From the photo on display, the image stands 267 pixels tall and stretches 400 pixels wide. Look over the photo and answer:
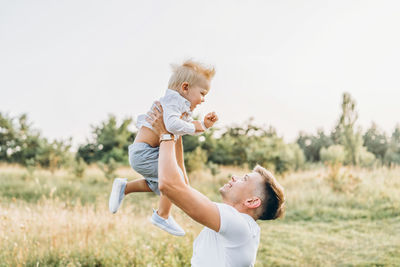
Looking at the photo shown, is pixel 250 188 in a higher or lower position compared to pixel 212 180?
higher

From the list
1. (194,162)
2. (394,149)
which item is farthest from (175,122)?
(394,149)

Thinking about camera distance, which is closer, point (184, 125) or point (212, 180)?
point (184, 125)

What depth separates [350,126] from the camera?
66.7ft

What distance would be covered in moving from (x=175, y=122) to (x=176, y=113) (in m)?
0.08

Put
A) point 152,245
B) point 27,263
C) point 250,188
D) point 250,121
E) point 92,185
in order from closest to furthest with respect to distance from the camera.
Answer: point 250,188, point 27,263, point 152,245, point 92,185, point 250,121

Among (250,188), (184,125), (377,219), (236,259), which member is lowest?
(377,219)

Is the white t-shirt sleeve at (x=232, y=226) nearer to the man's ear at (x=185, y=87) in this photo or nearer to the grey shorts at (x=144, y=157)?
the grey shorts at (x=144, y=157)

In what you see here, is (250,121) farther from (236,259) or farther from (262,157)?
(236,259)

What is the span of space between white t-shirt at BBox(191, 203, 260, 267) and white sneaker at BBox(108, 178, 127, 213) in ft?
2.41

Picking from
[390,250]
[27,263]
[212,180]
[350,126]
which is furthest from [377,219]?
[350,126]

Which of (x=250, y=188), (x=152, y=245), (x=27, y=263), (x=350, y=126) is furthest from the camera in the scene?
(x=350, y=126)

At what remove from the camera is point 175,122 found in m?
2.23

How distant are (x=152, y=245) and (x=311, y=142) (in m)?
25.2

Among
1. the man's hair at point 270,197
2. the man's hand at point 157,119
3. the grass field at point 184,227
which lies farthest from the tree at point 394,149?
the man's hand at point 157,119
